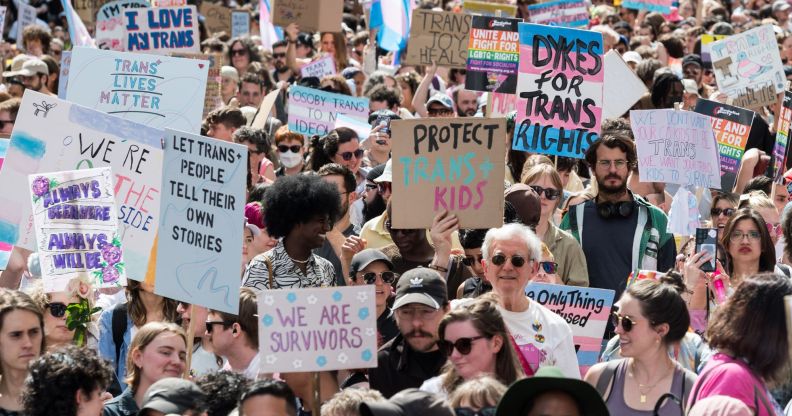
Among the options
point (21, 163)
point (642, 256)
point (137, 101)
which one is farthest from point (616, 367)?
point (137, 101)

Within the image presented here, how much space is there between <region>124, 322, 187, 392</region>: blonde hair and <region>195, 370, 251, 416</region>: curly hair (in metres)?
0.50

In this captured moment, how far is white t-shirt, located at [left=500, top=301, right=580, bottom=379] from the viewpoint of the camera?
6270 mm

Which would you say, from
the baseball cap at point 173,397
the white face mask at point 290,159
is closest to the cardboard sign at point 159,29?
the white face mask at point 290,159

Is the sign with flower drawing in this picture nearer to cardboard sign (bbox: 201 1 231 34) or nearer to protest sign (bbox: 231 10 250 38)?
protest sign (bbox: 231 10 250 38)

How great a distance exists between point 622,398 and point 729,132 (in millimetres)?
5217

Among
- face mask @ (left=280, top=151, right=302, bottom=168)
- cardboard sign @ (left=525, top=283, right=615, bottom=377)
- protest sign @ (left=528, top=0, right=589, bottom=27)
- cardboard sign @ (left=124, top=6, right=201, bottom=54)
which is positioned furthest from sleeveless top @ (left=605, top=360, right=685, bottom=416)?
protest sign @ (left=528, top=0, right=589, bottom=27)

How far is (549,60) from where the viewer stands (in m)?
10.0

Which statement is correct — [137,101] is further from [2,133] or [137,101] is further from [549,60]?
[549,60]

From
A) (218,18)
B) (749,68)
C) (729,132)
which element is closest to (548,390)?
(729,132)

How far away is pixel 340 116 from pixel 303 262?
459 cm

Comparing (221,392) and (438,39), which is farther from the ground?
(438,39)

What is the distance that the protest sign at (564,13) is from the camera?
17.0 m

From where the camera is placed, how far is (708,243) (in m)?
7.52

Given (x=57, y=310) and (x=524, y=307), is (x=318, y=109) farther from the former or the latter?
(x=524, y=307)
